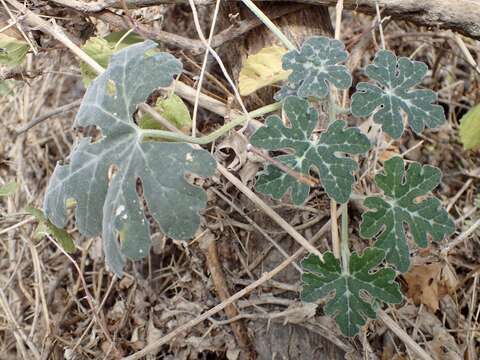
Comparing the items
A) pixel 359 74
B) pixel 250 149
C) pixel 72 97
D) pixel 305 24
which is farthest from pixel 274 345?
pixel 72 97

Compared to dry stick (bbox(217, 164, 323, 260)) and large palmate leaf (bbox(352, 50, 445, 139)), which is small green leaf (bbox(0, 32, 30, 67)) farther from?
large palmate leaf (bbox(352, 50, 445, 139))

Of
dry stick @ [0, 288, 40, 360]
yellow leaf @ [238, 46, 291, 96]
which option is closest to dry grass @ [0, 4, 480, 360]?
dry stick @ [0, 288, 40, 360]

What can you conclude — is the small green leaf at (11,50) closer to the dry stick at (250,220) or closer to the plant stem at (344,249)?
the dry stick at (250,220)

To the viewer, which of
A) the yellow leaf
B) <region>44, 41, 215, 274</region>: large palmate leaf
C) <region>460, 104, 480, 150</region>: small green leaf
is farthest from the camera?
<region>460, 104, 480, 150</region>: small green leaf

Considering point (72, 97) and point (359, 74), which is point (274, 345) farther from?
point (72, 97)

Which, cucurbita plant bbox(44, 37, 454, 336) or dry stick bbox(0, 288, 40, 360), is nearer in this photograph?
cucurbita plant bbox(44, 37, 454, 336)

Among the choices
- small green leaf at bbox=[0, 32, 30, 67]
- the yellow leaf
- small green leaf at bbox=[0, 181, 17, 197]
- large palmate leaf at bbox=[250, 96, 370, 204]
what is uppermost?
small green leaf at bbox=[0, 32, 30, 67]

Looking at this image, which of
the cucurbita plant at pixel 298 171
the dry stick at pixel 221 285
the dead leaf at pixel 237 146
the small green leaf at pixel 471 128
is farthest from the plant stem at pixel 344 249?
the small green leaf at pixel 471 128
